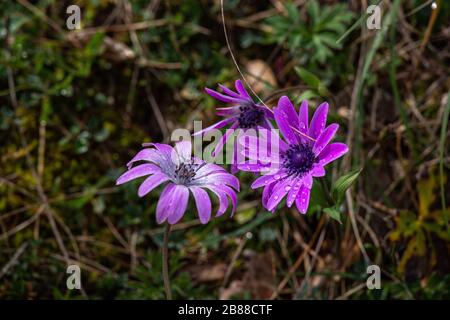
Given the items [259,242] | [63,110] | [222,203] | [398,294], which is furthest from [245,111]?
[63,110]

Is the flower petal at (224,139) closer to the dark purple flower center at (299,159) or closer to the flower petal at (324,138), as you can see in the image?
the dark purple flower center at (299,159)

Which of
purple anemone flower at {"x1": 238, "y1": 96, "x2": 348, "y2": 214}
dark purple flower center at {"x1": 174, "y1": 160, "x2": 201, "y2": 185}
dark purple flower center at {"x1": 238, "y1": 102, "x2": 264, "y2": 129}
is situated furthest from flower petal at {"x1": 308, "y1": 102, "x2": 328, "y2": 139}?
dark purple flower center at {"x1": 174, "y1": 160, "x2": 201, "y2": 185}

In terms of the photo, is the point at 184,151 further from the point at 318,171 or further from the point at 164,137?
the point at 164,137

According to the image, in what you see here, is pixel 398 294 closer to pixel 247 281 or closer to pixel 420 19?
pixel 247 281

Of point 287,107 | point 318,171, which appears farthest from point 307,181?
point 287,107

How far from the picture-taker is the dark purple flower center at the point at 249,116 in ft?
8.58

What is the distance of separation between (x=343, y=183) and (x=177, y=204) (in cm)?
68

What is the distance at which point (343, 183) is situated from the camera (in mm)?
2363

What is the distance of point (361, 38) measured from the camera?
3.54m

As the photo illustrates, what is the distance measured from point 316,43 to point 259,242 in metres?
1.22

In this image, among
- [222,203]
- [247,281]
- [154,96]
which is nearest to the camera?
[222,203]

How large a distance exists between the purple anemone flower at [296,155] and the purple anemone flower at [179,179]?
122 mm

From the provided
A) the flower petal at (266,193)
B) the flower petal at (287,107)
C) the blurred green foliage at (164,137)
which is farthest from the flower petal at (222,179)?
the blurred green foliage at (164,137)

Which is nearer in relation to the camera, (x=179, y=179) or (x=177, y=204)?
(x=177, y=204)
